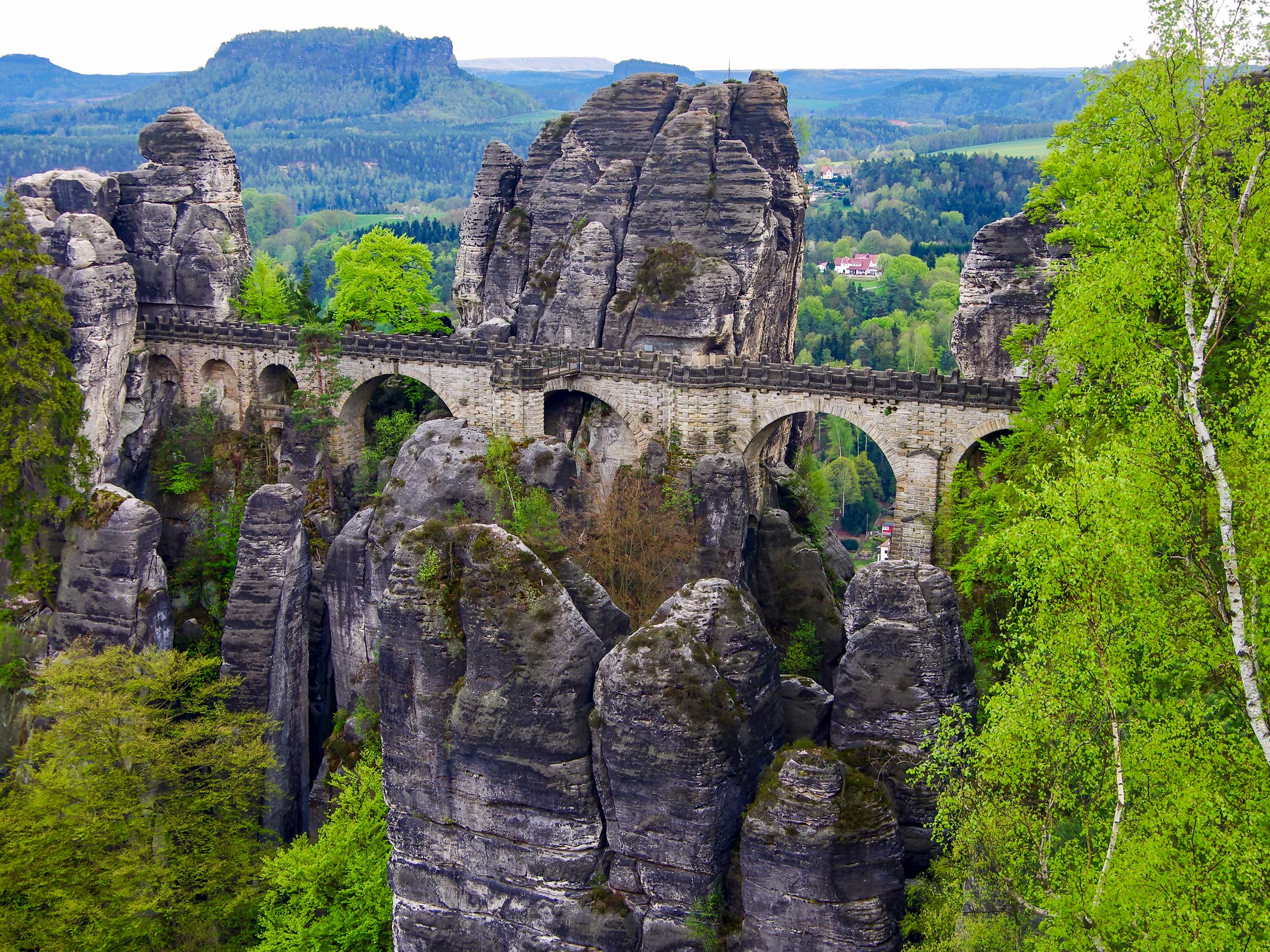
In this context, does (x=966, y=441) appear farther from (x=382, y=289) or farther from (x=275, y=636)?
(x=382, y=289)

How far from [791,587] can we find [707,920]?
21.0 metres

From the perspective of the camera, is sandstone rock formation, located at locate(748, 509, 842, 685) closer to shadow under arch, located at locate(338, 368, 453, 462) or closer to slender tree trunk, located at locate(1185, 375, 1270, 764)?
shadow under arch, located at locate(338, 368, 453, 462)

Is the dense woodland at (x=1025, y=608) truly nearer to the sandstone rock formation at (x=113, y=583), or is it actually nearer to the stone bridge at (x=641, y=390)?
the sandstone rock formation at (x=113, y=583)

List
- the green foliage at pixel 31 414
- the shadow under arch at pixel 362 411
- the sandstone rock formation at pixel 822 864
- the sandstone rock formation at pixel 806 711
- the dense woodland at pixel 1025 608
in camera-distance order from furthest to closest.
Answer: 1. the shadow under arch at pixel 362 411
2. the green foliage at pixel 31 414
3. the sandstone rock formation at pixel 806 711
4. the sandstone rock formation at pixel 822 864
5. the dense woodland at pixel 1025 608

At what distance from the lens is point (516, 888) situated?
86.5ft

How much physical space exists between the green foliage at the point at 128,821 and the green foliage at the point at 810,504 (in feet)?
75.9

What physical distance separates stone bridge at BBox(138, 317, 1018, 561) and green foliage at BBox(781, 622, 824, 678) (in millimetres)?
4721

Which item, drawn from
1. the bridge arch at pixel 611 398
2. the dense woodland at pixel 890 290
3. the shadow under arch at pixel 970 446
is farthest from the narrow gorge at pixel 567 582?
the dense woodland at pixel 890 290

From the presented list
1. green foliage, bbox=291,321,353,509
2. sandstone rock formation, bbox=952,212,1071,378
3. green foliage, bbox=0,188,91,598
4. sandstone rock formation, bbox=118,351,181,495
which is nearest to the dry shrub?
sandstone rock formation, bbox=952,212,1071,378

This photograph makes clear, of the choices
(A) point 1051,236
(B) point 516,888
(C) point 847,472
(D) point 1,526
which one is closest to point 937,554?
(A) point 1051,236

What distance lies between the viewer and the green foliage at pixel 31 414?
42.1 m

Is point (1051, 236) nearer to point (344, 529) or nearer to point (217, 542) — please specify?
point (344, 529)

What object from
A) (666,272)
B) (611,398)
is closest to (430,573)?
(611,398)

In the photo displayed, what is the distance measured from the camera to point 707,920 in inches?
964
